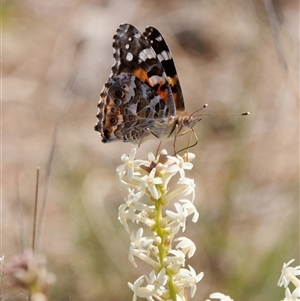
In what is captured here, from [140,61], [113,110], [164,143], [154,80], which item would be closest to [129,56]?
[140,61]

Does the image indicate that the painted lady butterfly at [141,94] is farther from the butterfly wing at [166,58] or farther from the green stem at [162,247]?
the green stem at [162,247]

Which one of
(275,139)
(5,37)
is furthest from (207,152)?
(5,37)

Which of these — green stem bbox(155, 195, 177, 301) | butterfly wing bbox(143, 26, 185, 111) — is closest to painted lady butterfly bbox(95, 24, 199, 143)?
butterfly wing bbox(143, 26, 185, 111)

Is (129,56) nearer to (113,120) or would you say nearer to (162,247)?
(113,120)

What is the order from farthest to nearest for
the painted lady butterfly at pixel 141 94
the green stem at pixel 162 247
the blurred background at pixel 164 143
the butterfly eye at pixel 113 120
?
the blurred background at pixel 164 143 < the butterfly eye at pixel 113 120 < the painted lady butterfly at pixel 141 94 < the green stem at pixel 162 247

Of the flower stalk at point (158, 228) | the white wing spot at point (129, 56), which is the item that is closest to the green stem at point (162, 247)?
the flower stalk at point (158, 228)

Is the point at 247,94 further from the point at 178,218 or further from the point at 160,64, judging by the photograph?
the point at 178,218
